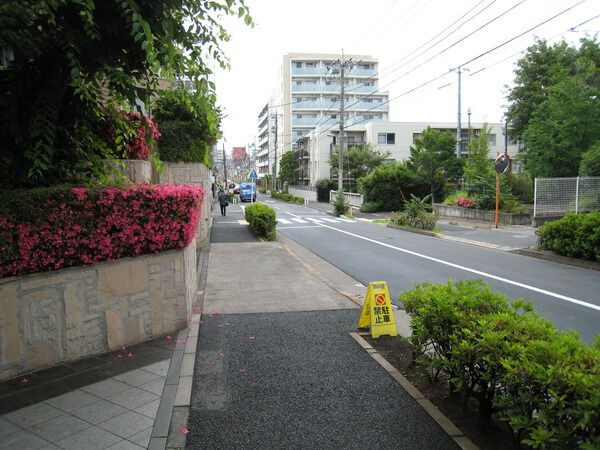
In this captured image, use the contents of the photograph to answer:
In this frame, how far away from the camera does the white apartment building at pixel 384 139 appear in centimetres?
5219

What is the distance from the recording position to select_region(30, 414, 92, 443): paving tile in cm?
336

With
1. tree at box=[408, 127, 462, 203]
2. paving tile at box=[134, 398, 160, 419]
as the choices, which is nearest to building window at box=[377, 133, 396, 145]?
tree at box=[408, 127, 462, 203]

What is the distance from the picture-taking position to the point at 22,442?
128 inches

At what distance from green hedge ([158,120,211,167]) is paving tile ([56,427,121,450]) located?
11.0m

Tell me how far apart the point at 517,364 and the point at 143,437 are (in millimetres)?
2802

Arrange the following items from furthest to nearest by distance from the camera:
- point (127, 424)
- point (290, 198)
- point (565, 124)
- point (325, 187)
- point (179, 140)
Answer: point (290, 198) < point (325, 187) < point (565, 124) < point (179, 140) < point (127, 424)

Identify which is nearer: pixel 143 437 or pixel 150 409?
pixel 143 437

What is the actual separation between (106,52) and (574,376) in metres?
4.93

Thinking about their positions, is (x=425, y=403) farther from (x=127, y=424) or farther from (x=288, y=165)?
(x=288, y=165)

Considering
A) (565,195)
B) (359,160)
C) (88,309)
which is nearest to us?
(88,309)

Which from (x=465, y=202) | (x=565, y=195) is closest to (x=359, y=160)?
(x=465, y=202)

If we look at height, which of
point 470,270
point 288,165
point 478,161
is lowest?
point 470,270

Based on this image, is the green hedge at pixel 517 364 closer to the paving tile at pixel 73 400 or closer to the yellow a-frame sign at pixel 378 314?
the yellow a-frame sign at pixel 378 314

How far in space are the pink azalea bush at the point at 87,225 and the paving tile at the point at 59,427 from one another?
5.35 feet
